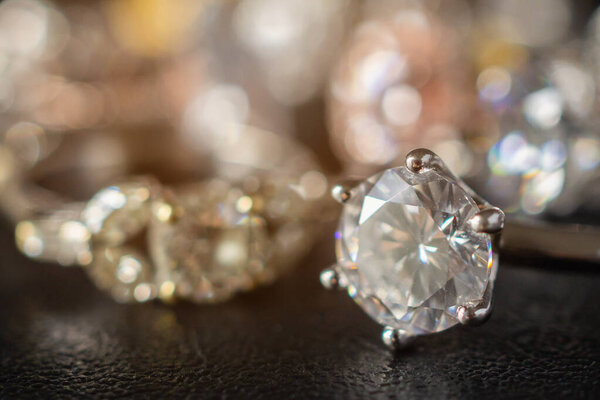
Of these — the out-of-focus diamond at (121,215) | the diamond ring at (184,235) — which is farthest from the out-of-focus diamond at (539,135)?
the out-of-focus diamond at (121,215)

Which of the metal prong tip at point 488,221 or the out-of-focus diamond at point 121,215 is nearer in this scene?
the metal prong tip at point 488,221

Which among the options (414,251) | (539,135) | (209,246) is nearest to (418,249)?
(414,251)

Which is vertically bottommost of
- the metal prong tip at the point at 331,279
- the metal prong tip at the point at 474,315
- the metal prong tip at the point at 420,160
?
the metal prong tip at the point at 474,315

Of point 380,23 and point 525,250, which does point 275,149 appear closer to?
point 380,23

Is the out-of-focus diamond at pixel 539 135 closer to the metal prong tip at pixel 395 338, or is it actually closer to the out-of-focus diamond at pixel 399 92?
the out-of-focus diamond at pixel 399 92

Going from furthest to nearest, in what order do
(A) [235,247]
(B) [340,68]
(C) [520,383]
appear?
(B) [340,68] → (A) [235,247] → (C) [520,383]

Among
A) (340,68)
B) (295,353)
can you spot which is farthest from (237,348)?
(340,68)
